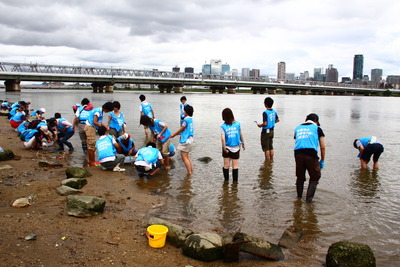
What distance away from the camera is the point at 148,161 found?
8.42 m

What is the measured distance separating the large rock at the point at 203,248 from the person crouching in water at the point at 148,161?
3948mm

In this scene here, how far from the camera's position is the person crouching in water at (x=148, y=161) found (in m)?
8.43

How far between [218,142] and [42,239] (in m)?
10.5

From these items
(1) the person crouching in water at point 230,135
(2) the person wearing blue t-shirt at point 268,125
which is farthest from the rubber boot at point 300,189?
(2) the person wearing blue t-shirt at point 268,125

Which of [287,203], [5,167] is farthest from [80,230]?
[5,167]

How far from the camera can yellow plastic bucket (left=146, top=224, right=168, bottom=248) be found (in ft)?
15.5

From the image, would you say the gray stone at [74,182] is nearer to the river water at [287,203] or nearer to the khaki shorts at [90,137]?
the river water at [287,203]

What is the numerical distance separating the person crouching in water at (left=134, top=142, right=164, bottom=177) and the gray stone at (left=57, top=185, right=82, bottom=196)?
72.2 inches

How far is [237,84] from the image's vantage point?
11756 centimetres

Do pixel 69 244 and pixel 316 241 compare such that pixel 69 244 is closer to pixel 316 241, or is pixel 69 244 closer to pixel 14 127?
pixel 316 241

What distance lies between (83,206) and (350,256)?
14.4ft

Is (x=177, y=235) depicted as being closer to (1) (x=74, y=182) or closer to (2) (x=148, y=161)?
(1) (x=74, y=182)

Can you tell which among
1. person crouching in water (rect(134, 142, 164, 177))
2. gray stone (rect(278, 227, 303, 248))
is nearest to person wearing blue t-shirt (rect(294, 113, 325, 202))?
gray stone (rect(278, 227, 303, 248))

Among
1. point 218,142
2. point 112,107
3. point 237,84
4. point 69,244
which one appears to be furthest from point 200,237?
point 237,84
